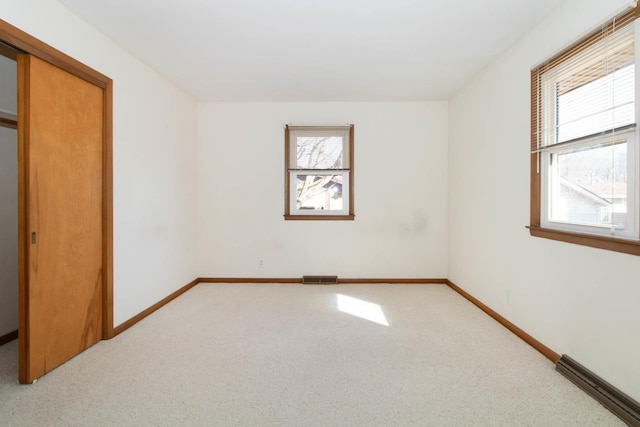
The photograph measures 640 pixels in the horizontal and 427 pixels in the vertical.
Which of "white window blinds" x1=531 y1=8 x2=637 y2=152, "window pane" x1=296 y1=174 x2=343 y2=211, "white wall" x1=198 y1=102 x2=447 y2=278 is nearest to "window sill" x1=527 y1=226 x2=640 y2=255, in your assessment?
"white window blinds" x1=531 y1=8 x2=637 y2=152

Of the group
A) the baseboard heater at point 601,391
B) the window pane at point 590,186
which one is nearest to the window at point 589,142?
the window pane at point 590,186

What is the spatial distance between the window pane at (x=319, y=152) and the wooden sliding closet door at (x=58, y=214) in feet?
7.93

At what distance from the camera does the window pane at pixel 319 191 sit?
426 centimetres

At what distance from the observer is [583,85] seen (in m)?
2.00

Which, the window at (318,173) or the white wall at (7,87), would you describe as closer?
the white wall at (7,87)

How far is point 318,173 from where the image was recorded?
4242 millimetres

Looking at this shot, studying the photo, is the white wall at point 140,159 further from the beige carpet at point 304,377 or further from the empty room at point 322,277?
the beige carpet at point 304,377

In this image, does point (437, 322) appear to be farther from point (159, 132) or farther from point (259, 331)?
point (159, 132)

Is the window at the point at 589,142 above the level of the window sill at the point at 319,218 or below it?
above

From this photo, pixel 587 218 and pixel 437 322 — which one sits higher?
pixel 587 218

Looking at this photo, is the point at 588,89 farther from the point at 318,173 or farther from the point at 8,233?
the point at 8,233

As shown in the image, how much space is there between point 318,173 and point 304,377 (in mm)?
2841

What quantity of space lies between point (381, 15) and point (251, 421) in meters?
2.86

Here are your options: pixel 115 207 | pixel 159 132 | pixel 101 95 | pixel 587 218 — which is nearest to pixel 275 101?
pixel 159 132
